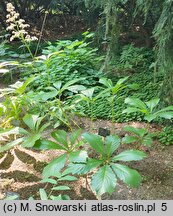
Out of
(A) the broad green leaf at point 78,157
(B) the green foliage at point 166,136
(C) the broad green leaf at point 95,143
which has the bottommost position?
(B) the green foliage at point 166,136

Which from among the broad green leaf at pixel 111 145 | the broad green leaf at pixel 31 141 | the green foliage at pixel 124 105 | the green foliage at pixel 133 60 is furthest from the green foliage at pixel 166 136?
the green foliage at pixel 133 60

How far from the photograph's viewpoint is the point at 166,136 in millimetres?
2457

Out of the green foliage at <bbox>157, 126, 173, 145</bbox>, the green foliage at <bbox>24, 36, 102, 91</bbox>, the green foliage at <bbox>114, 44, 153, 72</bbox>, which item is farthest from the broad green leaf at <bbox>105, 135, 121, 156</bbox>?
Answer: the green foliage at <bbox>114, 44, 153, 72</bbox>

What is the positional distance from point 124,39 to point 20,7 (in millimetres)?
2414

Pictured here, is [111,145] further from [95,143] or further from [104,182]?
[104,182]

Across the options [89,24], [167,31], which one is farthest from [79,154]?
[89,24]

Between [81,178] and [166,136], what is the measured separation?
79 cm

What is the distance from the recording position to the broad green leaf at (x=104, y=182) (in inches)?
57.6

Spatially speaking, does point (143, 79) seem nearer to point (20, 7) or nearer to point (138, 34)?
point (138, 34)

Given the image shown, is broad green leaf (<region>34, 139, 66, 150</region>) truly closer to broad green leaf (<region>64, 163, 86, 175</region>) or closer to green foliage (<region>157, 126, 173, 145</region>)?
broad green leaf (<region>64, 163, 86, 175</region>)

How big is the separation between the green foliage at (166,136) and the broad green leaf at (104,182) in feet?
3.25

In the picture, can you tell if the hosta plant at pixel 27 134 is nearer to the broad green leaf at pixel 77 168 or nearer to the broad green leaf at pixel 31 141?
the broad green leaf at pixel 31 141

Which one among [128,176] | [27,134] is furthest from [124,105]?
[128,176]

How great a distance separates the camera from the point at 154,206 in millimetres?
1576
